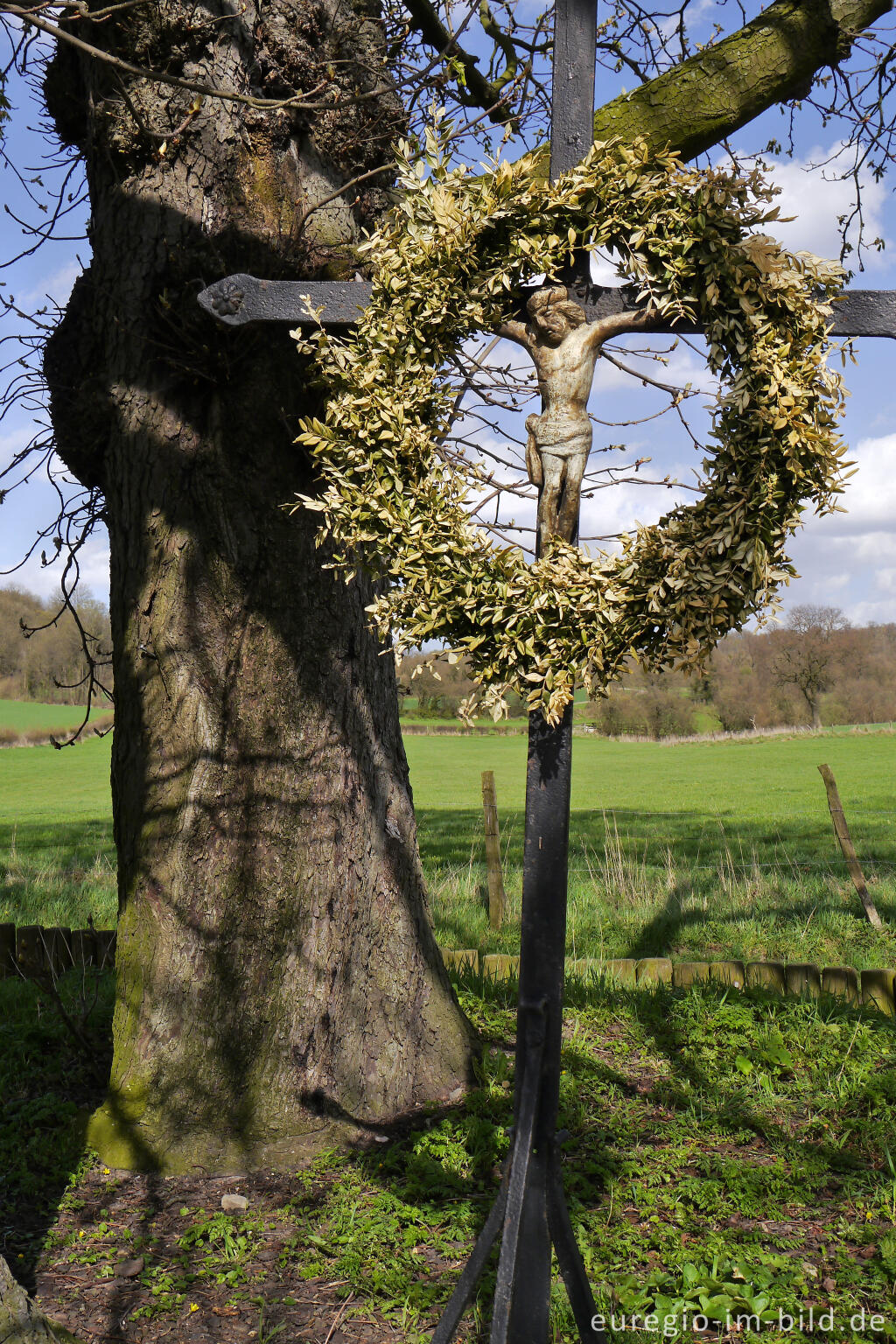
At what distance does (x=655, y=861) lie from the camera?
36.2ft

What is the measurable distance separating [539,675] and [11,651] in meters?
51.0

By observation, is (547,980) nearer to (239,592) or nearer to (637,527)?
(637,527)

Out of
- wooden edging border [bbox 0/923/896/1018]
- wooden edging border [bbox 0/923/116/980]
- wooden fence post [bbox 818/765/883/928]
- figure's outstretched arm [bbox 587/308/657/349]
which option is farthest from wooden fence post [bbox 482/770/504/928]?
figure's outstretched arm [bbox 587/308/657/349]

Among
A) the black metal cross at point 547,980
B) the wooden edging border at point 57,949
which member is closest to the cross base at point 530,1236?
the black metal cross at point 547,980

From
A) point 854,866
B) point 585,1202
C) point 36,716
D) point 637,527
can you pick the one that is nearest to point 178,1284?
point 585,1202

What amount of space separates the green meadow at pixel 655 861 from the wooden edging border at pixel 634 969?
67cm

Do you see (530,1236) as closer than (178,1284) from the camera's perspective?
Yes

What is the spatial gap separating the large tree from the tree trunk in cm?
1

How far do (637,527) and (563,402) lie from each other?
41 centimetres

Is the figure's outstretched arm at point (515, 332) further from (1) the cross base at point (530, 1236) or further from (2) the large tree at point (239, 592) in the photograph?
(1) the cross base at point (530, 1236)

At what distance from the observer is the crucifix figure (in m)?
2.53

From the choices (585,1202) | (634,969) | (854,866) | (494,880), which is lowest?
(585,1202)

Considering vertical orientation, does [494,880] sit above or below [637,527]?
below

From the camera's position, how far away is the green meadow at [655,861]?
22.1 ft
